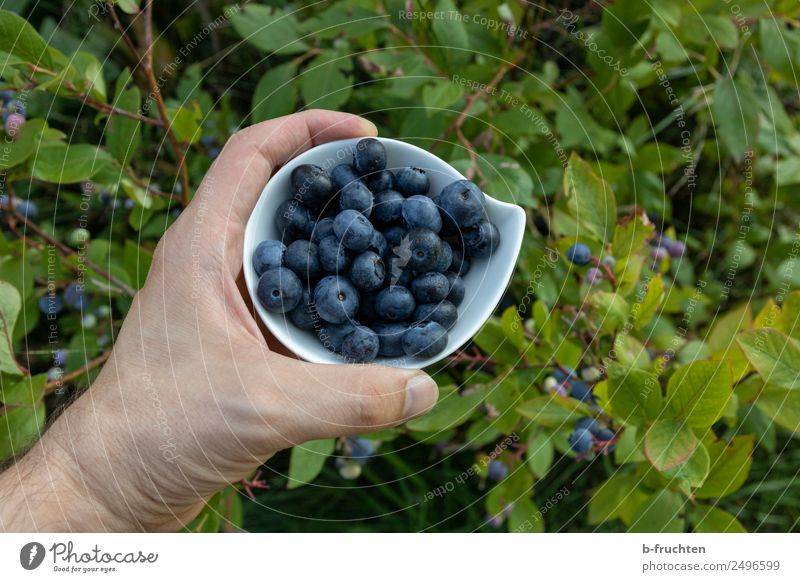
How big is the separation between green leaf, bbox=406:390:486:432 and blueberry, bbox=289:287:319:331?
0.22m

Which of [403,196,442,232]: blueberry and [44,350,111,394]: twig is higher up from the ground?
[403,196,442,232]: blueberry

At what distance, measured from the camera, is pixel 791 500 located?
4.62 ft

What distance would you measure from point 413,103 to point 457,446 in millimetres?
682

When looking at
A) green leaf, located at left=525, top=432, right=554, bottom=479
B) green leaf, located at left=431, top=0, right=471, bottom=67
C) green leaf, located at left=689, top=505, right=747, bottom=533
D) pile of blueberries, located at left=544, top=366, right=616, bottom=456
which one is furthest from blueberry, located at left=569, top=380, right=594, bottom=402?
green leaf, located at left=431, top=0, right=471, bottom=67

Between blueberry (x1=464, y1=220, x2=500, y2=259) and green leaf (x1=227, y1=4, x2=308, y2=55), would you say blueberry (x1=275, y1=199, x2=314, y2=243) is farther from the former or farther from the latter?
green leaf (x1=227, y1=4, x2=308, y2=55)

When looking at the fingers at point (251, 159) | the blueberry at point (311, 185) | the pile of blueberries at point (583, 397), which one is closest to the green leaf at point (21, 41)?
the fingers at point (251, 159)

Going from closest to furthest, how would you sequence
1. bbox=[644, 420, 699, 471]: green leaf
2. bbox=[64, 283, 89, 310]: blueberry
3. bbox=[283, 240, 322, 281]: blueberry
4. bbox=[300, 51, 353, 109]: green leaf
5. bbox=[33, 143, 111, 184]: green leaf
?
bbox=[644, 420, 699, 471]: green leaf
bbox=[283, 240, 322, 281]: blueberry
bbox=[33, 143, 111, 184]: green leaf
bbox=[300, 51, 353, 109]: green leaf
bbox=[64, 283, 89, 310]: blueberry

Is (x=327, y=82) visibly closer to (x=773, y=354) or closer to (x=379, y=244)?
(x=379, y=244)

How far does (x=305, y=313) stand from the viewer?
86cm

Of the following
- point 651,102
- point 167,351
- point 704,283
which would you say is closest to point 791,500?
point 704,283

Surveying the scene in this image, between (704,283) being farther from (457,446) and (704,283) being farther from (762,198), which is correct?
(457,446)

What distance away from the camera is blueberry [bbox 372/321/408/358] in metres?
0.84

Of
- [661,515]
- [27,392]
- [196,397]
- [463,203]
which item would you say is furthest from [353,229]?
[661,515]

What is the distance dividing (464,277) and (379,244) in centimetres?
13
